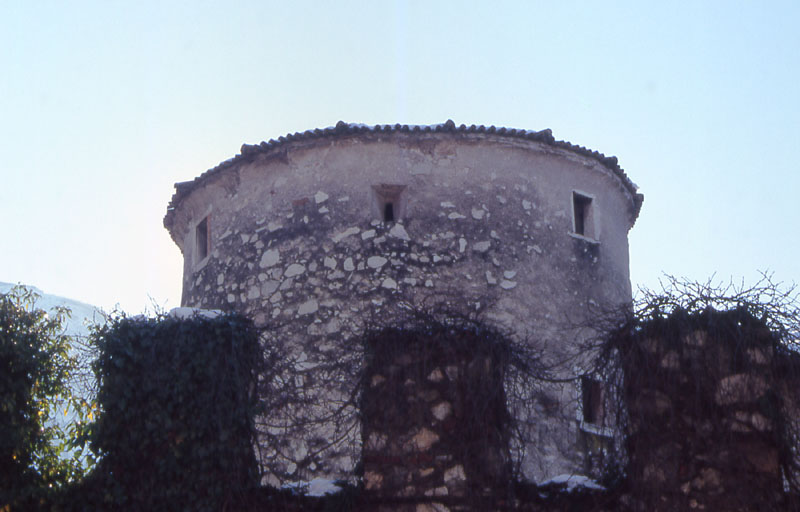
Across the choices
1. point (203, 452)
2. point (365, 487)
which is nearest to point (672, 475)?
point (365, 487)

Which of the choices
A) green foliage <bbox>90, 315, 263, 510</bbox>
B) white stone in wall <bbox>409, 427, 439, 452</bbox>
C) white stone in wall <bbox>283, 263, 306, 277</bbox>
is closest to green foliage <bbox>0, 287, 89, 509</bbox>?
green foliage <bbox>90, 315, 263, 510</bbox>

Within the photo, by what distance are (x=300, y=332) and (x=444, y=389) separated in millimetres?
5031

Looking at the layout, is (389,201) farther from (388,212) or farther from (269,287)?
(269,287)

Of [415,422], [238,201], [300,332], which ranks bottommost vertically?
[415,422]

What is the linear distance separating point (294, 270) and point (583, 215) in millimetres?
4307

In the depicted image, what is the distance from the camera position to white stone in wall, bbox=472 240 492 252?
39.6 ft

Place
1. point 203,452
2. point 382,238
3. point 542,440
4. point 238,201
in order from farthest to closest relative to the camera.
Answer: point 238,201 → point 382,238 → point 542,440 → point 203,452

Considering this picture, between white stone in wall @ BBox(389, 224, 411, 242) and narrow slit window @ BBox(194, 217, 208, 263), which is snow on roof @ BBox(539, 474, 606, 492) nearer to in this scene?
white stone in wall @ BBox(389, 224, 411, 242)

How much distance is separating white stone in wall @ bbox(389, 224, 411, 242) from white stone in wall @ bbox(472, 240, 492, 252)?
0.87 meters

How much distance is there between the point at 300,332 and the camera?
11.8 m

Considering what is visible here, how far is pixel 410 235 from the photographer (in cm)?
1206

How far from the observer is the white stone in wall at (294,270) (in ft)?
39.6

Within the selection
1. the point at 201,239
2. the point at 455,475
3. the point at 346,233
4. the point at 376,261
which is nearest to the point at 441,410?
the point at 455,475

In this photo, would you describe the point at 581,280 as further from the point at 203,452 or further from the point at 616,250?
the point at 203,452
